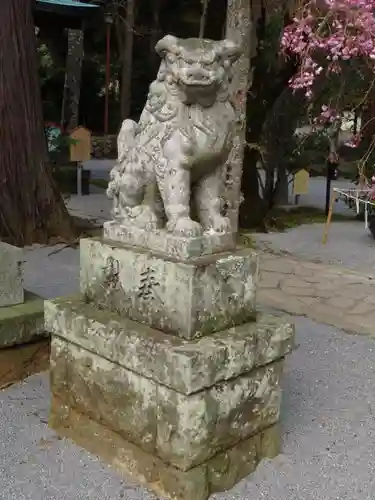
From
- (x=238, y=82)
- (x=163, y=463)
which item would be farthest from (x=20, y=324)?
(x=238, y=82)

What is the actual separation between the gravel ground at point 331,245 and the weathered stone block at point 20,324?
154 inches

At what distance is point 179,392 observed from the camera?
7.23 feet

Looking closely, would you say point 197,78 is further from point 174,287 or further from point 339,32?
point 339,32

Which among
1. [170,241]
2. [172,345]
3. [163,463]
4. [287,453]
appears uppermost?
[170,241]

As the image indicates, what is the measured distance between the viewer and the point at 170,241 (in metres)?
2.37

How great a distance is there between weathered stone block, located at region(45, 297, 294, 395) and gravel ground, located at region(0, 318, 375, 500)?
0.51m

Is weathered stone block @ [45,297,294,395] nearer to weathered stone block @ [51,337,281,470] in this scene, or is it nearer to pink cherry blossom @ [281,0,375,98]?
weathered stone block @ [51,337,281,470]

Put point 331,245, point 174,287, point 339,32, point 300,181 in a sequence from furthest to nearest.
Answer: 1. point 300,181
2. point 331,245
3. point 339,32
4. point 174,287

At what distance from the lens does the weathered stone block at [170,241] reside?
91.4 inches

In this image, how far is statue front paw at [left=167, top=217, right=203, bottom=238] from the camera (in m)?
2.36

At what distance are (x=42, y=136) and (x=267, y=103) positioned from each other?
10.4ft

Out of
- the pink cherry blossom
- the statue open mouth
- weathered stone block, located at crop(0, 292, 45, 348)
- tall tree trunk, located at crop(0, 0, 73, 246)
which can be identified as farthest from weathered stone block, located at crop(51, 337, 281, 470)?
tall tree trunk, located at crop(0, 0, 73, 246)

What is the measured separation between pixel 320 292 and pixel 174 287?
343 cm

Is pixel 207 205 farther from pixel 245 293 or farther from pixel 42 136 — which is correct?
pixel 42 136
